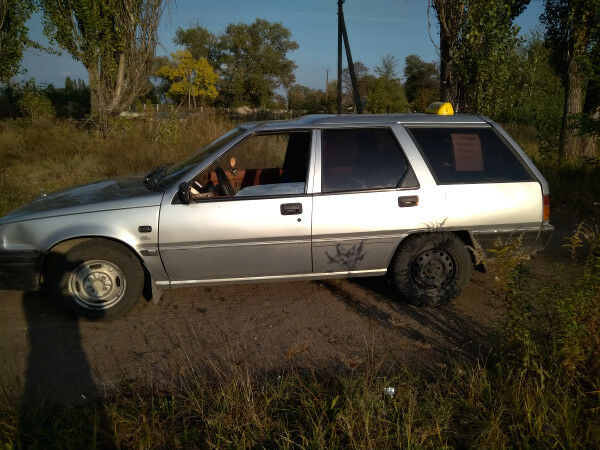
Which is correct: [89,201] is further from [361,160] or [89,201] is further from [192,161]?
[361,160]

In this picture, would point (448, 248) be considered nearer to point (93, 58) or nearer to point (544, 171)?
point (544, 171)

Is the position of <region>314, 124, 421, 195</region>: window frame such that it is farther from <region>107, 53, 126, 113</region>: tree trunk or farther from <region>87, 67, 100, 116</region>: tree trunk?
<region>107, 53, 126, 113</region>: tree trunk

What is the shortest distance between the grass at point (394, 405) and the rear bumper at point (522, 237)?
3.23ft

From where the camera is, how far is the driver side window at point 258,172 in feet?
13.3

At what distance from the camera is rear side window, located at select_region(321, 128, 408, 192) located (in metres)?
4.10

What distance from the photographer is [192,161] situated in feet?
14.4

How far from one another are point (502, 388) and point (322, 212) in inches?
76.0

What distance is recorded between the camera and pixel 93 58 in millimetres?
13297

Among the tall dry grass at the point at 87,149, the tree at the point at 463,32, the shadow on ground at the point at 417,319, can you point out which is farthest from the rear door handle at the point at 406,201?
the tall dry grass at the point at 87,149

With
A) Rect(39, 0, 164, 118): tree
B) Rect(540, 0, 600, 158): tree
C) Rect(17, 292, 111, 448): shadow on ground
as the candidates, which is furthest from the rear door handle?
Rect(39, 0, 164, 118): tree

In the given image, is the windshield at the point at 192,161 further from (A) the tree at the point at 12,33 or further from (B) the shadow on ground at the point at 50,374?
(A) the tree at the point at 12,33

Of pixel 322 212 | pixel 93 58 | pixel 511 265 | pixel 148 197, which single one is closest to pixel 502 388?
pixel 511 265

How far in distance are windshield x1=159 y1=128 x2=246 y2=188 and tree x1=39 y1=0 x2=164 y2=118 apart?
32.8 feet

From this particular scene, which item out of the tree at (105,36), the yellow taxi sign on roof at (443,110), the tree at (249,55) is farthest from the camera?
the tree at (249,55)
